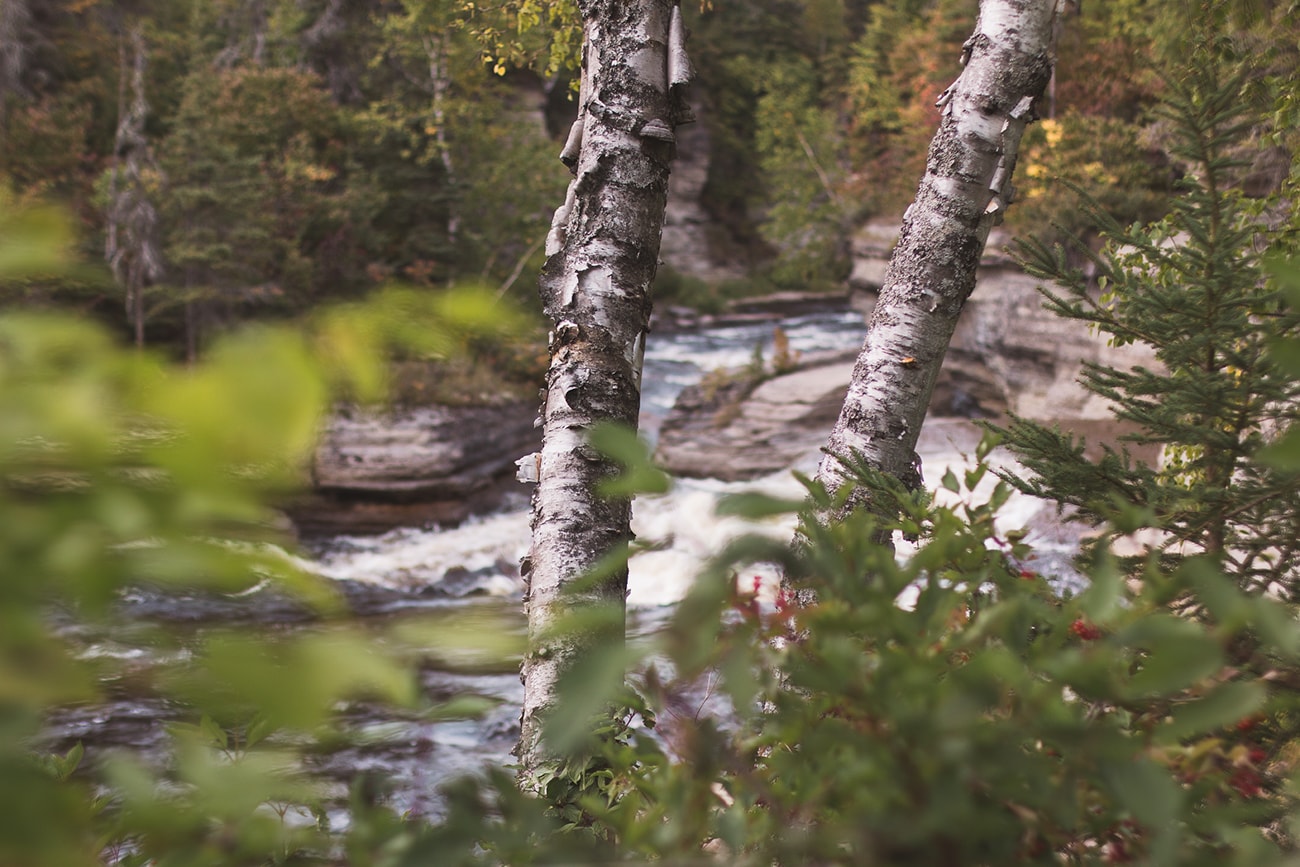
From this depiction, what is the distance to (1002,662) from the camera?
0.55 metres

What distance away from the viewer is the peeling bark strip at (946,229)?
7.39ft

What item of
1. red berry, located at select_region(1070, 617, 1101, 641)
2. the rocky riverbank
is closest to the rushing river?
the rocky riverbank

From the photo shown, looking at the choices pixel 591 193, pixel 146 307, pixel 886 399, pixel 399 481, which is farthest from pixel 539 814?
pixel 146 307

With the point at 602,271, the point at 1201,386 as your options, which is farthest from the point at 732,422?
the point at 1201,386

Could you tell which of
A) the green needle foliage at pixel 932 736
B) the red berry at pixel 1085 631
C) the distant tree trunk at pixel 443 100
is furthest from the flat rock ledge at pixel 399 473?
the green needle foliage at pixel 932 736

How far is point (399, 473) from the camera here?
8680mm

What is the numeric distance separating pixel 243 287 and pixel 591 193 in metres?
9.39

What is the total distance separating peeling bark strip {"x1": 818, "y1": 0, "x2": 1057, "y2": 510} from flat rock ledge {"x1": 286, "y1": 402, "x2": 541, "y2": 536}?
671cm

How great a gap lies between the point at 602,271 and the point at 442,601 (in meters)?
6.09

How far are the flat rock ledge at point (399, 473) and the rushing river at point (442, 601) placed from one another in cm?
23

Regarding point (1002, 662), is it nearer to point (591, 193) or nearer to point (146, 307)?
point (591, 193)

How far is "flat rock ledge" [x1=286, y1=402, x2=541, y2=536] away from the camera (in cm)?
848

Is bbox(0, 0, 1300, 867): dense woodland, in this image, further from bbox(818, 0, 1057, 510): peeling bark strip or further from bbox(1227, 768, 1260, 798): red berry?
bbox(818, 0, 1057, 510): peeling bark strip

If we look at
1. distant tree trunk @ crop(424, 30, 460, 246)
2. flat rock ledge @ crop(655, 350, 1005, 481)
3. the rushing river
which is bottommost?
the rushing river
